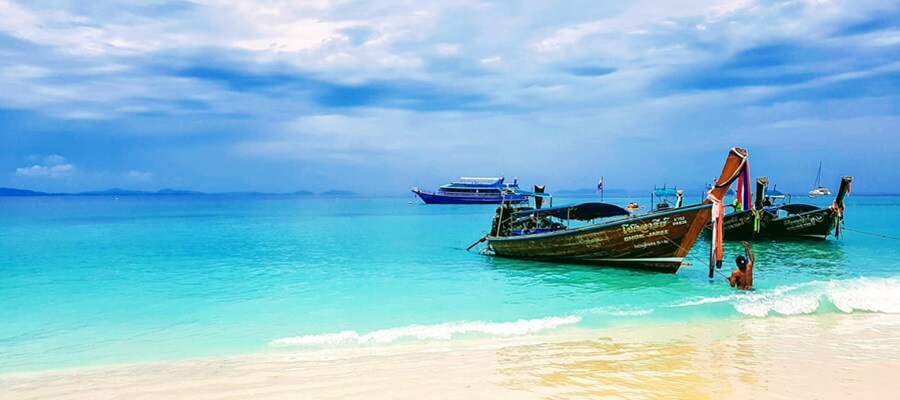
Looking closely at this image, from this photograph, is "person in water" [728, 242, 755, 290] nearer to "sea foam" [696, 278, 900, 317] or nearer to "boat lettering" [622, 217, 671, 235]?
"sea foam" [696, 278, 900, 317]

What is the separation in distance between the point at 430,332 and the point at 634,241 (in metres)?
9.06

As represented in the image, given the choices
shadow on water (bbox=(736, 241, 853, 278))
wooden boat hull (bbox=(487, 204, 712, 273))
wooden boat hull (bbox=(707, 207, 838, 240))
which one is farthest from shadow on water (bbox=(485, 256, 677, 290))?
wooden boat hull (bbox=(707, 207, 838, 240))

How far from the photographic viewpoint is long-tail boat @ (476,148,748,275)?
14.9 metres

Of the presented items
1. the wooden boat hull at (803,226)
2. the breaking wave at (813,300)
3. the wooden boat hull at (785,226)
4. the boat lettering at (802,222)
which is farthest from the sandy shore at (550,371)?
the boat lettering at (802,222)

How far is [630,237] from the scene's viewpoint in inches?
675

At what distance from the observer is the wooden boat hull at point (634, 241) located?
52.6 ft

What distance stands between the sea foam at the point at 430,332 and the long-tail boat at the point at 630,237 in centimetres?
613

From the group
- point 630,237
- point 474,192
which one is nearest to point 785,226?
point 630,237

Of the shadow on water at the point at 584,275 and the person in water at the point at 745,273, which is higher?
the person in water at the point at 745,273

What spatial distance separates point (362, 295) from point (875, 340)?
11236 mm

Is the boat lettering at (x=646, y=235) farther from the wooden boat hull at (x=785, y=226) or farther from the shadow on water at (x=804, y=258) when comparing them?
the wooden boat hull at (x=785, y=226)

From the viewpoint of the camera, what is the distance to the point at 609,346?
9.04 metres

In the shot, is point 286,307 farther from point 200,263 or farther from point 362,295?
point 200,263

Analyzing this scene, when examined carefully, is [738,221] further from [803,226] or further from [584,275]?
[584,275]
